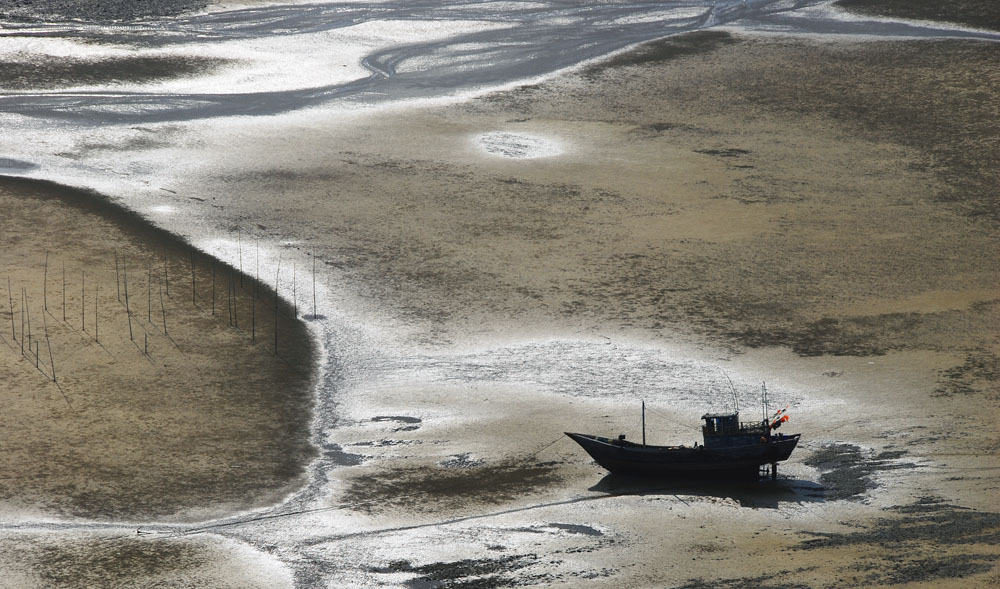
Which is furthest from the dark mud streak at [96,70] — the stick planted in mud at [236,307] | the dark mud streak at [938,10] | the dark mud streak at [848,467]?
the dark mud streak at [848,467]

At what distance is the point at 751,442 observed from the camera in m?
23.3

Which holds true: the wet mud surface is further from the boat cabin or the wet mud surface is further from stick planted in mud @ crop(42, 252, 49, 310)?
the boat cabin

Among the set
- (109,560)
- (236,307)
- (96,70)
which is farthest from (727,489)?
(96,70)

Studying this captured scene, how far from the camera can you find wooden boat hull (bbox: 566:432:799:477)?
75.4 ft

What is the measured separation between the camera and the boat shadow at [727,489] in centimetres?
2250

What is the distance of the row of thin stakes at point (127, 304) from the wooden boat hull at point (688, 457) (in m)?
9.10

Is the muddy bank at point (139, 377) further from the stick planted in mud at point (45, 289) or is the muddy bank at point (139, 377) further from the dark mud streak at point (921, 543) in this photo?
the dark mud streak at point (921, 543)

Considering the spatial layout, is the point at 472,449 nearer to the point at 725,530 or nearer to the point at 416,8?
the point at 725,530

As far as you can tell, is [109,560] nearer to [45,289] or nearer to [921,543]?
[45,289]

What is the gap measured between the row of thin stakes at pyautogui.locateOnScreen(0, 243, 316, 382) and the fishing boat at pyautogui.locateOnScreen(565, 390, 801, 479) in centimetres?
905

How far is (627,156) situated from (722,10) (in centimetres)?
2256

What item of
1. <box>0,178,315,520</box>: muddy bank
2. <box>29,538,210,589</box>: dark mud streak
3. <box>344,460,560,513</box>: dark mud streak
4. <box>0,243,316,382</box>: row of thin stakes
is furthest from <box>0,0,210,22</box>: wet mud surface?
<box>29,538,210,589</box>: dark mud streak

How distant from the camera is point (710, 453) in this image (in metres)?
23.0

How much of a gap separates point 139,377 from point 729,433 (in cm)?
1277
